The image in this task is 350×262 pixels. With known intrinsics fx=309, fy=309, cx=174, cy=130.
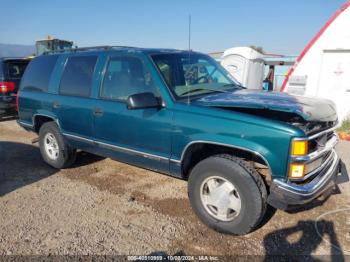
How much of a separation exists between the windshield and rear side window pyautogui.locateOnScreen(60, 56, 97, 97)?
3.72 ft

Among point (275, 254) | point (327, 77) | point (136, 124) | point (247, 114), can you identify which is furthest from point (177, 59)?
point (327, 77)

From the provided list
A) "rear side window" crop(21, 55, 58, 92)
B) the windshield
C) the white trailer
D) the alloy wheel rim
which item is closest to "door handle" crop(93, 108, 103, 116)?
the windshield

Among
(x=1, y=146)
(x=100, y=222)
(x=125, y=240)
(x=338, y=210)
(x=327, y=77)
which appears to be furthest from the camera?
(x=327, y=77)

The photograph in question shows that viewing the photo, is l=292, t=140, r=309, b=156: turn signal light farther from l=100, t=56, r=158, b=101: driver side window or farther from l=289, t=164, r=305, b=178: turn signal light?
l=100, t=56, r=158, b=101: driver side window

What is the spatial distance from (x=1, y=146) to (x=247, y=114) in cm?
586

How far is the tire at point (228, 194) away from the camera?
3105 mm

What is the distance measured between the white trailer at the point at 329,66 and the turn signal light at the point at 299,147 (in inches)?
288

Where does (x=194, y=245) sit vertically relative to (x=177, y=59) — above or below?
below

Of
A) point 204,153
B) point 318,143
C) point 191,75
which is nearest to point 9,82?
point 191,75

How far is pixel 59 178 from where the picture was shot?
5.03 m

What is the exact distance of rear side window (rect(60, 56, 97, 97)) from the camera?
14.8 feet

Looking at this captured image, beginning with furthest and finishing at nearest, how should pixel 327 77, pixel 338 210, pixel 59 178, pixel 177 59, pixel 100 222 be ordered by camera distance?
pixel 327 77 < pixel 59 178 < pixel 177 59 < pixel 338 210 < pixel 100 222

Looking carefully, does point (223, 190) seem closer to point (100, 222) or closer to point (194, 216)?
point (194, 216)

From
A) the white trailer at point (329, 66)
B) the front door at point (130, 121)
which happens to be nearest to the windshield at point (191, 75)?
the front door at point (130, 121)
